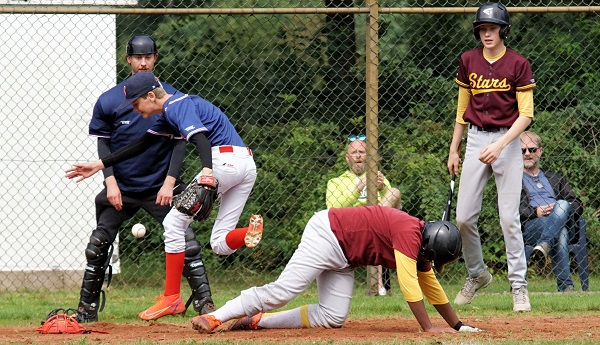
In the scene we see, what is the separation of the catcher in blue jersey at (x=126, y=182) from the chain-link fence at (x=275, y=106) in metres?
2.17

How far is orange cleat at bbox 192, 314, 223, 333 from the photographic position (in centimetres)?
676

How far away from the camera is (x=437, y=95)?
38.3 feet

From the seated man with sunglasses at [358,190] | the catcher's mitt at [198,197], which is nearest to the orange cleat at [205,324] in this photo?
the catcher's mitt at [198,197]

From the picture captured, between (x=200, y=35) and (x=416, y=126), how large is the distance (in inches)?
102

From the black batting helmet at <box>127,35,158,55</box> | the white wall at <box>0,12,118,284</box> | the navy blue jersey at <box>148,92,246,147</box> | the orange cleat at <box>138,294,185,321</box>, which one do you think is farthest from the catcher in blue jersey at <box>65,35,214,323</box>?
the white wall at <box>0,12,118,284</box>

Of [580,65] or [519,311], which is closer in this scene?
[519,311]

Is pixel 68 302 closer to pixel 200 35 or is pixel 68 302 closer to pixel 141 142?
pixel 141 142

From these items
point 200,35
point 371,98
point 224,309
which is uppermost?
point 200,35

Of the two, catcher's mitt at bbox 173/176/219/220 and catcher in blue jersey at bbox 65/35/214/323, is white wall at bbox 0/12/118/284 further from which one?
catcher's mitt at bbox 173/176/219/220

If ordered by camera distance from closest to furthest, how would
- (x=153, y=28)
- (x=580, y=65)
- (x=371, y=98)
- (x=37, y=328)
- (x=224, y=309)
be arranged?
(x=224, y=309)
(x=37, y=328)
(x=371, y=98)
(x=580, y=65)
(x=153, y=28)

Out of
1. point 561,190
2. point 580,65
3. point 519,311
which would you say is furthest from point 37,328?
point 580,65

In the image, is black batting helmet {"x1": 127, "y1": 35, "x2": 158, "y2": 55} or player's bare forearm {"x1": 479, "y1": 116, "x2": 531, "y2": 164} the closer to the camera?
player's bare forearm {"x1": 479, "y1": 116, "x2": 531, "y2": 164}

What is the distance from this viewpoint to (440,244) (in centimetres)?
655

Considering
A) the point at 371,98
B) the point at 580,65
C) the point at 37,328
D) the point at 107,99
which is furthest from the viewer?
the point at 580,65
